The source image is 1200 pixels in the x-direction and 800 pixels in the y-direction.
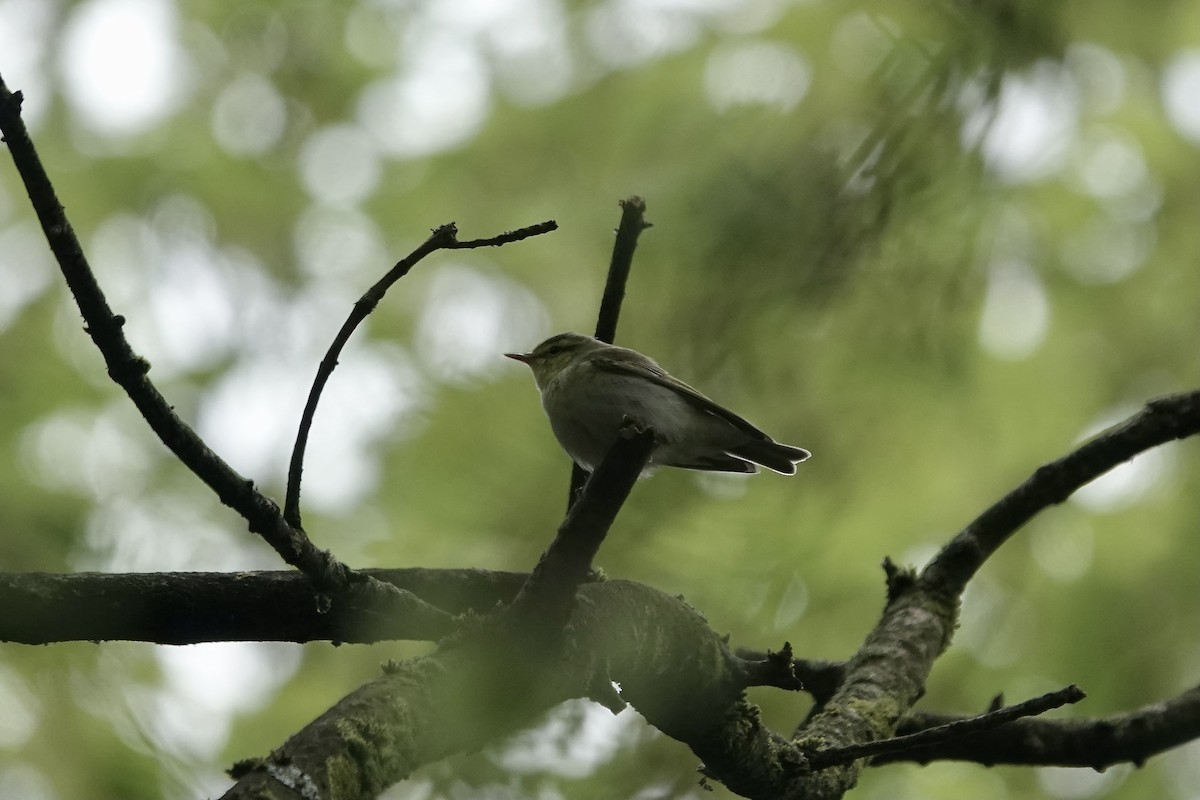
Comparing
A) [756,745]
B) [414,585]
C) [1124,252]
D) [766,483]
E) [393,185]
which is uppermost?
[393,185]

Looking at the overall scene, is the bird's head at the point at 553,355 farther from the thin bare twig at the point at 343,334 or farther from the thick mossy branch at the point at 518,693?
the thin bare twig at the point at 343,334

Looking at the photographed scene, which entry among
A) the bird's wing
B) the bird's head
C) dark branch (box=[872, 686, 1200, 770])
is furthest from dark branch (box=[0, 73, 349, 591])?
the bird's head

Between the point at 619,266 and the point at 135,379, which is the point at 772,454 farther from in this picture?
the point at 135,379

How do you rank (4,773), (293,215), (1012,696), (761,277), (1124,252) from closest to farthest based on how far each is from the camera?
(761,277) < (4,773) < (1012,696) < (1124,252) < (293,215)

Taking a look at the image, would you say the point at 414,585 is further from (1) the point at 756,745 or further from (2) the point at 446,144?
(2) the point at 446,144

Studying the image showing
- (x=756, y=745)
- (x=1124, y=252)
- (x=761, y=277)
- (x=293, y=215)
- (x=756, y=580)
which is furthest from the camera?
(x=293, y=215)

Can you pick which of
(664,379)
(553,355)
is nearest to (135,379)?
(664,379)

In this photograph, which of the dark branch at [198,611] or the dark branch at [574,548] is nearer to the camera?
the dark branch at [198,611]

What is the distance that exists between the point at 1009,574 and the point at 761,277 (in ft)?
9.24

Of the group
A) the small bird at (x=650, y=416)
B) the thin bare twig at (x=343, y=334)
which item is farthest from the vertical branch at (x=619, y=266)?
the thin bare twig at (x=343, y=334)

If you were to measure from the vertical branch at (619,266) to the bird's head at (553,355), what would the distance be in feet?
3.67

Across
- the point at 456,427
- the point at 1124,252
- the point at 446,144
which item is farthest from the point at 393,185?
the point at 1124,252

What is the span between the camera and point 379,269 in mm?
→ 6492

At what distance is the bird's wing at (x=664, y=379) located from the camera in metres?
4.00
